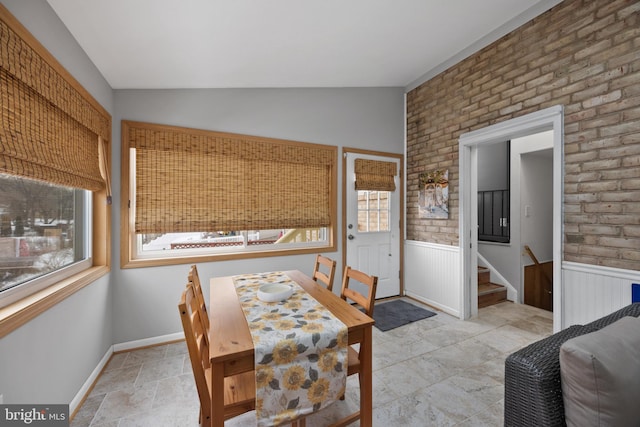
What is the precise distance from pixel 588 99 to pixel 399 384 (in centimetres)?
263

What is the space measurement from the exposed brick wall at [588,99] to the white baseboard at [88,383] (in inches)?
148

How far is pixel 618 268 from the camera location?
1.95 m

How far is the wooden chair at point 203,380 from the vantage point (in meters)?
1.15

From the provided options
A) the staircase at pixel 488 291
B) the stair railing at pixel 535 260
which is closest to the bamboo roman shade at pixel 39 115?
the staircase at pixel 488 291

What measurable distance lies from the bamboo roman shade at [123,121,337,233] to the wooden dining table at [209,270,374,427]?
99cm

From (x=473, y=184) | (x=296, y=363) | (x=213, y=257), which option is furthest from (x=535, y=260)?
(x=213, y=257)

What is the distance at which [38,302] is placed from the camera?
137 cm

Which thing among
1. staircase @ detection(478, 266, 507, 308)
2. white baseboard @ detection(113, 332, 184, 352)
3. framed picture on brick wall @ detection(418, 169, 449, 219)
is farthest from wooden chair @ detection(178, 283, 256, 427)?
staircase @ detection(478, 266, 507, 308)

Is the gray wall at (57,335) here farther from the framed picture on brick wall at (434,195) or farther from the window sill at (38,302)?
the framed picture on brick wall at (434,195)

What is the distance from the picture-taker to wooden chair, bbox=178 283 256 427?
1.15 meters

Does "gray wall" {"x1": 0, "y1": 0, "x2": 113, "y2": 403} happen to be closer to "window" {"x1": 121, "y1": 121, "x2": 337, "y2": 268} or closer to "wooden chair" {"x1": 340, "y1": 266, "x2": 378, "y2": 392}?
"window" {"x1": 121, "y1": 121, "x2": 337, "y2": 268}

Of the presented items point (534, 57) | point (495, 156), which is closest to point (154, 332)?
point (534, 57)

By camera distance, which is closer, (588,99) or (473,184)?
(588,99)

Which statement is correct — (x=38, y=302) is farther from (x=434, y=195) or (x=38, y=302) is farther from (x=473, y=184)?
(x=473, y=184)
